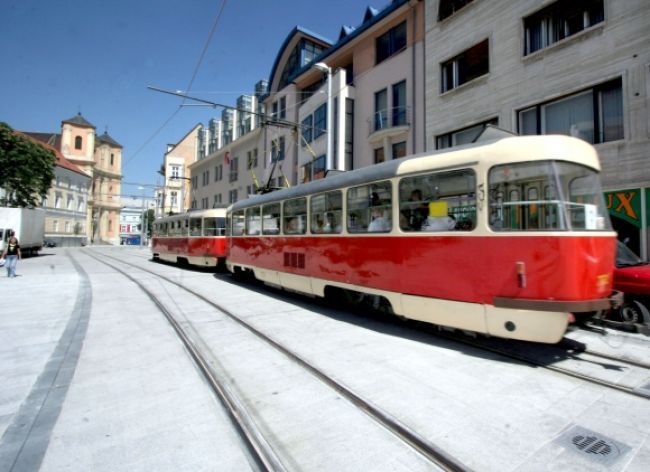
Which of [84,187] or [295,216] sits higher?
[84,187]

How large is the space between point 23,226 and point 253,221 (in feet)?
79.4

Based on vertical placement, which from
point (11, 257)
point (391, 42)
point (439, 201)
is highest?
point (391, 42)

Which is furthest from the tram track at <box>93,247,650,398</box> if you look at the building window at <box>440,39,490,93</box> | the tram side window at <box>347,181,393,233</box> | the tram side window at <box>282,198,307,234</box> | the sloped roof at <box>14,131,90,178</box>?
the sloped roof at <box>14,131,90,178</box>

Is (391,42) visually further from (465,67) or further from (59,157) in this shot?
(59,157)

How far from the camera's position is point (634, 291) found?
6.11 m

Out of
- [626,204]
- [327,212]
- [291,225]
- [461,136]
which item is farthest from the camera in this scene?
[461,136]

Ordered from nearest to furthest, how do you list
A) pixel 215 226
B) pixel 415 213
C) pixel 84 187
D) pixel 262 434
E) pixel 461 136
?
pixel 262 434 < pixel 415 213 < pixel 461 136 < pixel 215 226 < pixel 84 187

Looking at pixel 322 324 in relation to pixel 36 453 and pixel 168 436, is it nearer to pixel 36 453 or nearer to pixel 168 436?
pixel 168 436

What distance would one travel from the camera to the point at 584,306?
4.25 meters

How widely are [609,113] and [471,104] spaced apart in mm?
4616

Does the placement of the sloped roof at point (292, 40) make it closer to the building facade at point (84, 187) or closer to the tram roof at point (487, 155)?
the tram roof at point (487, 155)

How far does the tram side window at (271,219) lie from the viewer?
9614 mm

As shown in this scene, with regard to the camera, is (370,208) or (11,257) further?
(11,257)

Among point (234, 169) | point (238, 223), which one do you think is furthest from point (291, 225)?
point (234, 169)
